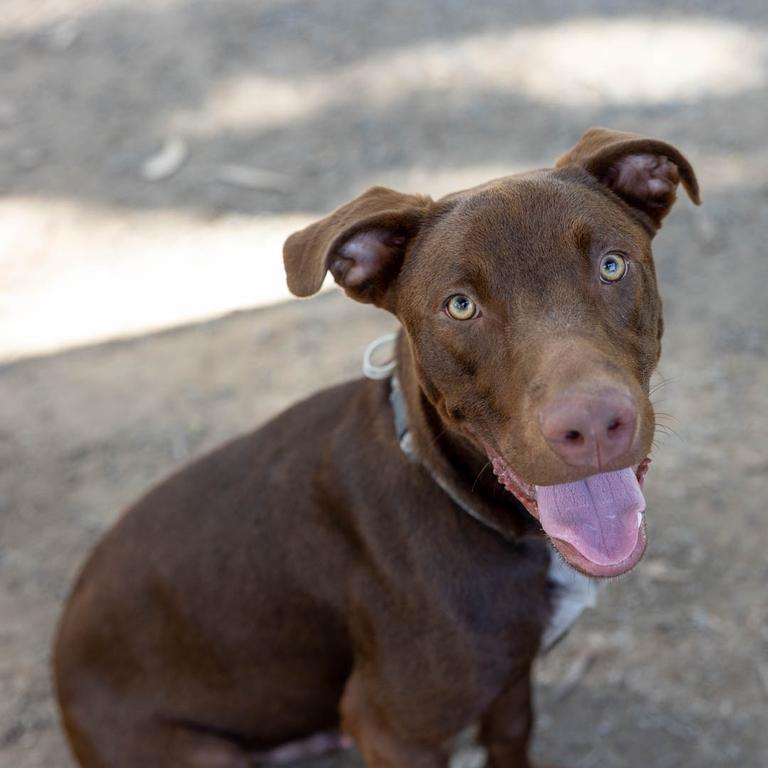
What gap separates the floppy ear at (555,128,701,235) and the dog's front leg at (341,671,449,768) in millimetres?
1587

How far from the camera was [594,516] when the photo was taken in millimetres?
2795

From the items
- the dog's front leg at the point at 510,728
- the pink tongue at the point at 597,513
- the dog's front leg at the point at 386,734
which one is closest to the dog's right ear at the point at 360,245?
the pink tongue at the point at 597,513

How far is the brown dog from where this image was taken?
8.79 ft

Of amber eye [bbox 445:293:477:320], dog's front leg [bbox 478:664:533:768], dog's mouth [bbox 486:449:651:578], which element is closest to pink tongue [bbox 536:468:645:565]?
dog's mouth [bbox 486:449:651:578]

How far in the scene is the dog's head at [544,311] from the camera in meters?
2.51

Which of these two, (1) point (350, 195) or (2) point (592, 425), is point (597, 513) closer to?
(2) point (592, 425)

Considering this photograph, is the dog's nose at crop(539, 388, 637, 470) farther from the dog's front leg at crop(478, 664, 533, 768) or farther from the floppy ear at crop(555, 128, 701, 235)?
the dog's front leg at crop(478, 664, 533, 768)

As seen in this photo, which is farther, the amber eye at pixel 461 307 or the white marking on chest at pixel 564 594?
the white marking on chest at pixel 564 594

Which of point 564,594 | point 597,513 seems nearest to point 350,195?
point 564,594

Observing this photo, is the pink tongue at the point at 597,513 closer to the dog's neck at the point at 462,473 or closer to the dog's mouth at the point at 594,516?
the dog's mouth at the point at 594,516

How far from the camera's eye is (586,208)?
2785mm

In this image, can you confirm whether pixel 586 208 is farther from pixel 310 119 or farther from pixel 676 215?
pixel 310 119

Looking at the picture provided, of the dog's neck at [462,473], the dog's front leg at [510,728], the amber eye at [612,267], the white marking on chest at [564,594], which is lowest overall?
the dog's front leg at [510,728]

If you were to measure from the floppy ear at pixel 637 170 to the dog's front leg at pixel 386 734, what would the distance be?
159 cm
